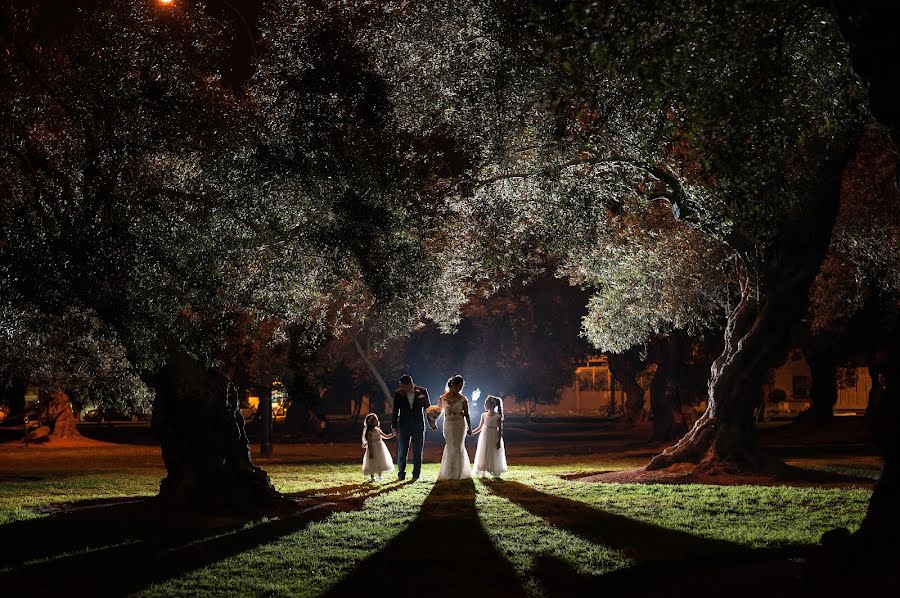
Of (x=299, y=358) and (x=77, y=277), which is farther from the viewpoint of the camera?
(x=299, y=358)

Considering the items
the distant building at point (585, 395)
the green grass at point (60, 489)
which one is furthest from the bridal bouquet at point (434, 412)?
the distant building at point (585, 395)

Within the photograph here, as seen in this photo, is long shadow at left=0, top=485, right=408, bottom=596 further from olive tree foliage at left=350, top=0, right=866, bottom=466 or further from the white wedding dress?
olive tree foliage at left=350, top=0, right=866, bottom=466

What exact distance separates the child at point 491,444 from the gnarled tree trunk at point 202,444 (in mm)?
7276

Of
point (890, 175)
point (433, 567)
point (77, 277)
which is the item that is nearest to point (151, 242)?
point (77, 277)

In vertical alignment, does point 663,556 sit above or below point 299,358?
below

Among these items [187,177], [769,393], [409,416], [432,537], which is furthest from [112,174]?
[769,393]

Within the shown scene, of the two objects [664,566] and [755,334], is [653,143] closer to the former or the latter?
[664,566]

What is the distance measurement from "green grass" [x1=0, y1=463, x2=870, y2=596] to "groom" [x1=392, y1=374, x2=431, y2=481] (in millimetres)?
1017

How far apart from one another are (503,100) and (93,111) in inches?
269

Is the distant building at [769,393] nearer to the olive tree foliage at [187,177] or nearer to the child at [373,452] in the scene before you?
the child at [373,452]

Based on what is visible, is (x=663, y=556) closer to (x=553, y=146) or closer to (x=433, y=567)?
(x=433, y=567)

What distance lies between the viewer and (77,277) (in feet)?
40.9

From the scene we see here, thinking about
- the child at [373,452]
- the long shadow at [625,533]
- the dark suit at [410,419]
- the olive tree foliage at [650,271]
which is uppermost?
the olive tree foliage at [650,271]

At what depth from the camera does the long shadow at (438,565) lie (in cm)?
881
